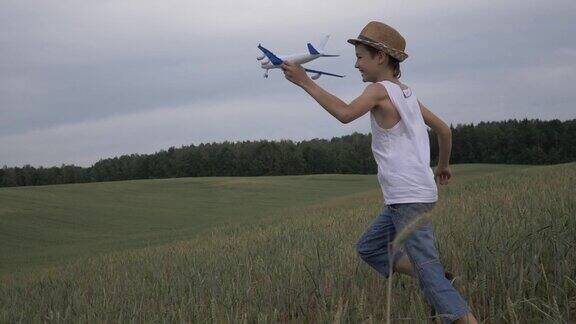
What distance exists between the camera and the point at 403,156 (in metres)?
3.82

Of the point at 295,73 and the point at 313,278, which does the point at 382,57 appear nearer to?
the point at 295,73

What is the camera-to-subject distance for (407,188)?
149 inches

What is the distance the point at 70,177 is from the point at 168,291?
80.7m

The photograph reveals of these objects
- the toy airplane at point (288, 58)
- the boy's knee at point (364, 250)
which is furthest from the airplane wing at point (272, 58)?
the boy's knee at point (364, 250)

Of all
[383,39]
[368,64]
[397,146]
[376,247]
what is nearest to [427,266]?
[376,247]

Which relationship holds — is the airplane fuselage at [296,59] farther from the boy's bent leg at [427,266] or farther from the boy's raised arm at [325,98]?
the boy's bent leg at [427,266]

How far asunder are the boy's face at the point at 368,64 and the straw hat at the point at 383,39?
0.07m

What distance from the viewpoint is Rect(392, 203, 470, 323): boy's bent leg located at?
3.64 meters

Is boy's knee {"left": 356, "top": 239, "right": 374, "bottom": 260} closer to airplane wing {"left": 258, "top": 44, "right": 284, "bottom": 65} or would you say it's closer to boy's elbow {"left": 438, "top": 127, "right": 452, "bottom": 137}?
boy's elbow {"left": 438, "top": 127, "right": 452, "bottom": 137}

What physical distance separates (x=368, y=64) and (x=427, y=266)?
4.09 feet

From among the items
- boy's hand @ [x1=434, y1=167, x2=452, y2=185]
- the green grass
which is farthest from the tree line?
boy's hand @ [x1=434, y1=167, x2=452, y2=185]

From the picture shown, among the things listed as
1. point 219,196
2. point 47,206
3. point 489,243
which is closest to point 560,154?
point 219,196

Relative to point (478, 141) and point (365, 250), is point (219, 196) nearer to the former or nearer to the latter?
point (365, 250)

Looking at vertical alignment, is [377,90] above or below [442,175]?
above
